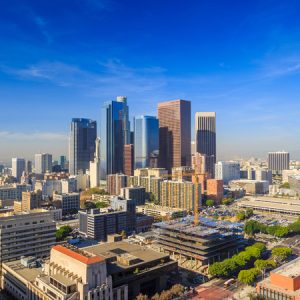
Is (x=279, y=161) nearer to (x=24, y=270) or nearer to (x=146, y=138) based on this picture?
(x=146, y=138)

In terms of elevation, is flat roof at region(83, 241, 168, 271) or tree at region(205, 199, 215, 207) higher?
flat roof at region(83, 241, 168, 271)

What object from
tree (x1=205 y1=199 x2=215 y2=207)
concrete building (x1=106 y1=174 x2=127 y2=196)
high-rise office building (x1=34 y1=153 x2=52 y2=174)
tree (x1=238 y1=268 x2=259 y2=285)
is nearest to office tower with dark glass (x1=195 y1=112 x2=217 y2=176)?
concrete building (x1=106 y1=174 x2=127 y2=196)

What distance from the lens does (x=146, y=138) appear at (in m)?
120

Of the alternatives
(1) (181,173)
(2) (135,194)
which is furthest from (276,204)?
(2) (135,194)

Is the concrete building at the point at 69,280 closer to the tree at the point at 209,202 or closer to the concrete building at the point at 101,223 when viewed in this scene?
the concrete building at the point at 101,223

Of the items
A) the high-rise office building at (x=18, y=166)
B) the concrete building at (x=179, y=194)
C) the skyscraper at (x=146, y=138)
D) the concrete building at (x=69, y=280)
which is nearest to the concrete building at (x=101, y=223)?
the concrete building at (x=69, y=280)

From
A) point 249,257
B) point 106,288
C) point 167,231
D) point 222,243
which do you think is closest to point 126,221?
point 167,231

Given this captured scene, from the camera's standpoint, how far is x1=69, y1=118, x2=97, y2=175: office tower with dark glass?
134 m

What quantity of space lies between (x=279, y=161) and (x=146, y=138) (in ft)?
205

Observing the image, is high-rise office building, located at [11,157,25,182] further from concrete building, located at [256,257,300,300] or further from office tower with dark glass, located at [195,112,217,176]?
concrete building, located at [256,257,300,300]

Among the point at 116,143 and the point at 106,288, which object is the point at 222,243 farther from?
the point at 116,143

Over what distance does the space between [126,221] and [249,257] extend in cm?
2296

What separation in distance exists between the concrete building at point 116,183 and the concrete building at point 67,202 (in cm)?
1825

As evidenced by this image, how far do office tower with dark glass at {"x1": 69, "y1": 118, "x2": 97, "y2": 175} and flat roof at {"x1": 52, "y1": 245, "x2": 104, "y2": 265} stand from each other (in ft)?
353
